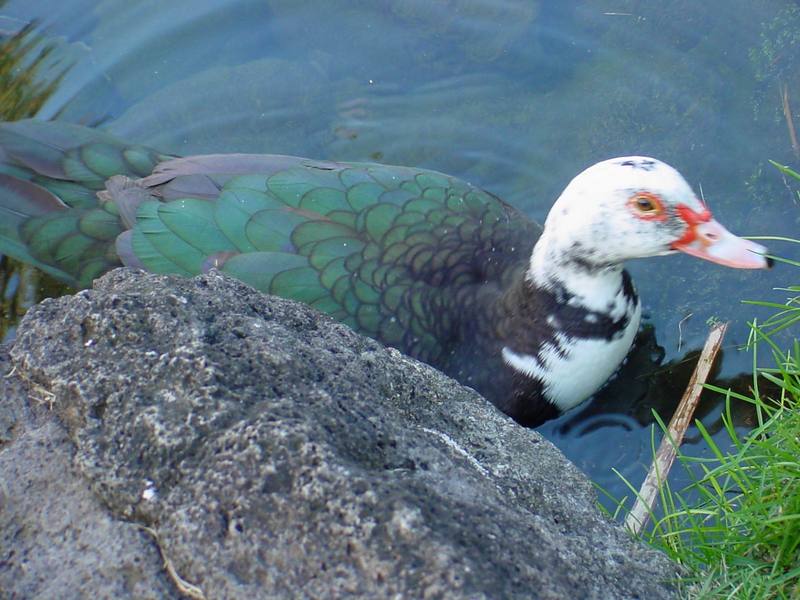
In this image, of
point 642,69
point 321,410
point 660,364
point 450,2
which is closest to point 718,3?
point 642,69

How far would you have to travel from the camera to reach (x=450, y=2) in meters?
5.33

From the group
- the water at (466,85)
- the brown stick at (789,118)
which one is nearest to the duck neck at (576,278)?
the water at (466,85)

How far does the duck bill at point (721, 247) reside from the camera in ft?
10.4

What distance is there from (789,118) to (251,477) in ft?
12.3

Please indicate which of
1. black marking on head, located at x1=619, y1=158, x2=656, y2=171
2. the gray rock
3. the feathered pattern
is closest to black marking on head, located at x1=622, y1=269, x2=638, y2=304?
the feathered pattern

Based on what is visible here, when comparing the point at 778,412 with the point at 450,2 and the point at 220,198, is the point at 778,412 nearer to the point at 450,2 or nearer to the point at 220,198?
the point at 220,198

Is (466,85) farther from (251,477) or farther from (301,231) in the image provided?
(251,477)

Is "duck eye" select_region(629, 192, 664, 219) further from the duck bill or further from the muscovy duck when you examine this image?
the duck bill

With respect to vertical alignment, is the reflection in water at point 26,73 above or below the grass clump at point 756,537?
above

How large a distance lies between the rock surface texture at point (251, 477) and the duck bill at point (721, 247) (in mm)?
1248

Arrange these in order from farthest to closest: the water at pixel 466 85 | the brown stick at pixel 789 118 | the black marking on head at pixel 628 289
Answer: the water at pixel 466 85, the brown stick at pixel 789 118, the black marking on head at pixel 628 289

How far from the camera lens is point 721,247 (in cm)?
319

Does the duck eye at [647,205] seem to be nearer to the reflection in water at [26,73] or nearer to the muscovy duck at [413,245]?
the muscovy duck at [413,245]

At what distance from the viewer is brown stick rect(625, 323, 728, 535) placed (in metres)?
3.02
